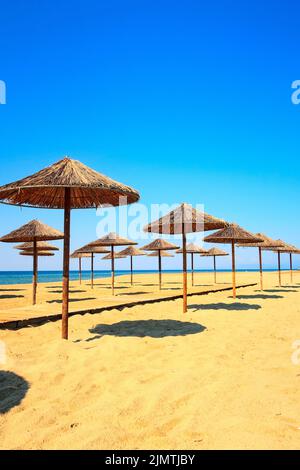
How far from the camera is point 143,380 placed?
378 cm

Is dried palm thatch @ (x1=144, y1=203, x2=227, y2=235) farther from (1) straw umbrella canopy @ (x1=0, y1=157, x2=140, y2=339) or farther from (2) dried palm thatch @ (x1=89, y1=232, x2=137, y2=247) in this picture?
(2) dried palm thatch @ (x1=89, y1=232, x2=137, y2=247)

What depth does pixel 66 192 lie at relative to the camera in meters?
5.85

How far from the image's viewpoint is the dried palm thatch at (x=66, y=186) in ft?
17.2

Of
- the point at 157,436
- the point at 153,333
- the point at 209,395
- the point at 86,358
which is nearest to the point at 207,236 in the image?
the point at 153,333

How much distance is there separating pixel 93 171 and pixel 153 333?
295 centimetres

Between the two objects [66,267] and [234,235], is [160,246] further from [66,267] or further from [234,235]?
[66,267]

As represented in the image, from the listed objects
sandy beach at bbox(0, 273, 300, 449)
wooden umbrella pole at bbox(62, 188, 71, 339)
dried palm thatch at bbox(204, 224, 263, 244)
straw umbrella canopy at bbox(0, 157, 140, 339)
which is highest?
straw umbrella canopy at bbox(0, 157, 140, 339)

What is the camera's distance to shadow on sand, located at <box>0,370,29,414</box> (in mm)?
3246

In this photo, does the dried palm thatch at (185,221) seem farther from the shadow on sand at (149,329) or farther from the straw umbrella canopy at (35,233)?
the straw umbrella canopy at (35,233)

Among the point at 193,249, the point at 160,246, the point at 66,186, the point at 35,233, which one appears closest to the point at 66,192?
the point at 66,186

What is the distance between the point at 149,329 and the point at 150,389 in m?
3.15

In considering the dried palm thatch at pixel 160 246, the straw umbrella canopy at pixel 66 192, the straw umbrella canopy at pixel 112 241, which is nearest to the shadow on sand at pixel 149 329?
the straw umbrella canopy at pixel 66 192

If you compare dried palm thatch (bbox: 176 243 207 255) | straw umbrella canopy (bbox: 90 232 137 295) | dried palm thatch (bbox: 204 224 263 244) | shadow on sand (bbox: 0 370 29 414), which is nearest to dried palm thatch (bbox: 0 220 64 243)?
straw umbrella canopy (bbox: 90 232 137 295)
